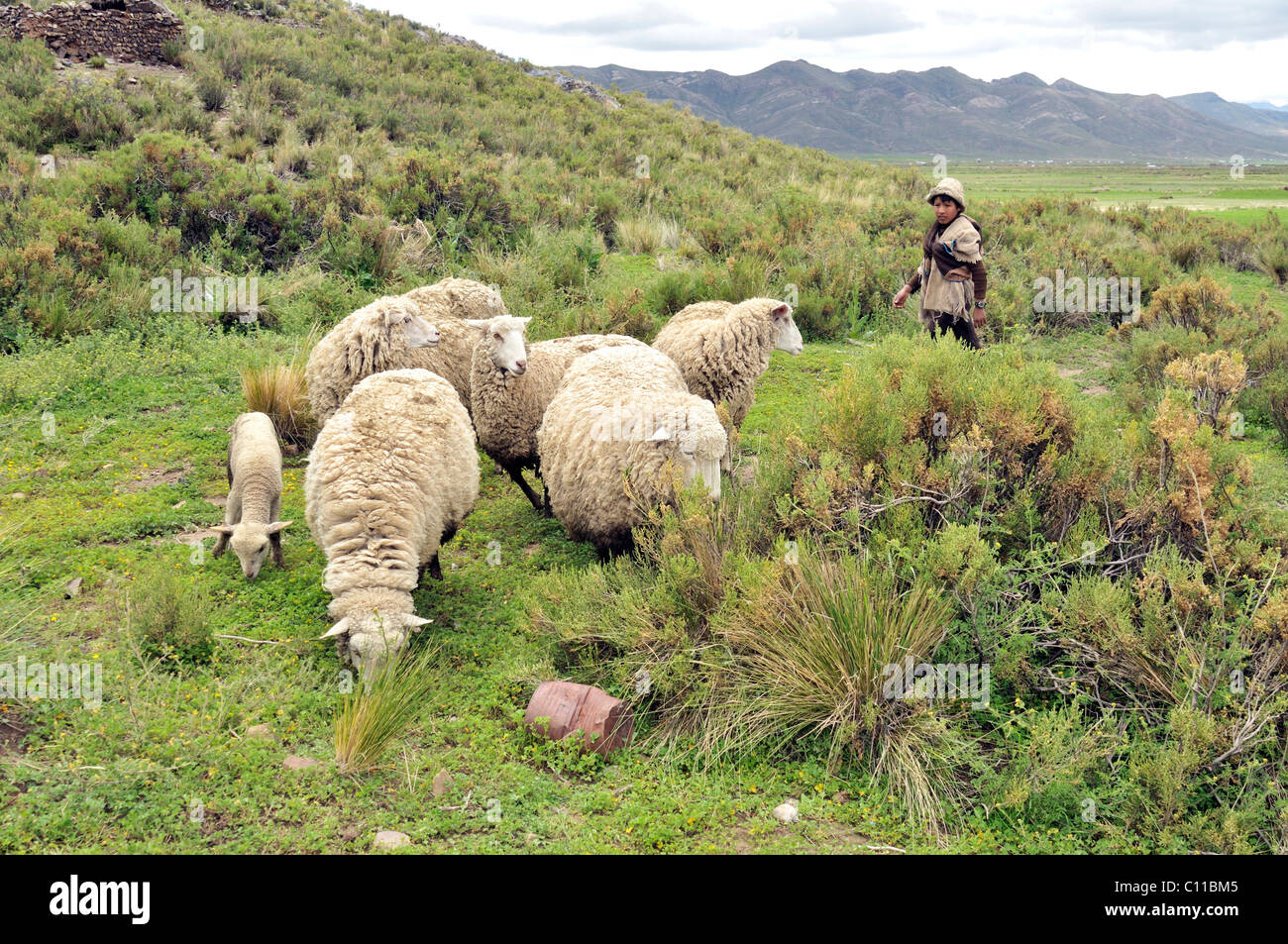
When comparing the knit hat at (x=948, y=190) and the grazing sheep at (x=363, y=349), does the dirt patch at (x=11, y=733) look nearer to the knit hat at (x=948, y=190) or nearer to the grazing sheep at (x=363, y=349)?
the grazing sheep at (x=363, y=349)

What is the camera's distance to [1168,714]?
4113mm

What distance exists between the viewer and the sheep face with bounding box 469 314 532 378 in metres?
7.29

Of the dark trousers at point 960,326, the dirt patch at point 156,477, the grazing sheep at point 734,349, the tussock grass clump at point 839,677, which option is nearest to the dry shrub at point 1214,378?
the tussock grass clump at point 839,677

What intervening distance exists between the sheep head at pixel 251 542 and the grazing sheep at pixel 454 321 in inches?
88.1

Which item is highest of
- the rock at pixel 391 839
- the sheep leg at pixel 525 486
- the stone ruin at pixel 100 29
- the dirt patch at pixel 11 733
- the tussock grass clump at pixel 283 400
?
the stone ruin at pixel 100 29

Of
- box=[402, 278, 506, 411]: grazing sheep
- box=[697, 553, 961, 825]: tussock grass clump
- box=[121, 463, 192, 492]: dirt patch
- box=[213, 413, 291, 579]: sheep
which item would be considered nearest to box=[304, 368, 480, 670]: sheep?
box=[213, 413, 291, 579]: sheep

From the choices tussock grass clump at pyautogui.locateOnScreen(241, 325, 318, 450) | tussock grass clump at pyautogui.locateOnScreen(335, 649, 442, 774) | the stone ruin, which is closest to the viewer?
tussock grass clump at pyautogui.locateOnScreen(335, 649, 442, 774)

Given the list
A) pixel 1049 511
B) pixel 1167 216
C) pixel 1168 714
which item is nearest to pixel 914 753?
pixel 1168 714

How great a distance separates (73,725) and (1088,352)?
42.3ft

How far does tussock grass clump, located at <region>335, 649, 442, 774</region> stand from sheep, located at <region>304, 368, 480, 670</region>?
0.18 metres

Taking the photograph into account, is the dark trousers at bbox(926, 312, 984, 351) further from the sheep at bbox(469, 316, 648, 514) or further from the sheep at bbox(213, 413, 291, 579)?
the sheep at bbox(213, 413, 291, 579)

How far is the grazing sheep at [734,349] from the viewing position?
8172 millimetres

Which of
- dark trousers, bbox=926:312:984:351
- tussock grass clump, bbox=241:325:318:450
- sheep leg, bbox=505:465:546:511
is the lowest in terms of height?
sheep leg, bbox=505:465:546:511
